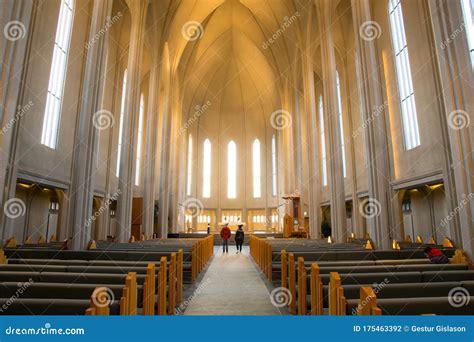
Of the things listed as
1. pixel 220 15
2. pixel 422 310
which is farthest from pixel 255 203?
pixel 422 310

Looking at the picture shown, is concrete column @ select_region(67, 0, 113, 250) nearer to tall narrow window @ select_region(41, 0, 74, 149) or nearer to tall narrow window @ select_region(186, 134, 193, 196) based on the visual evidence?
tall narrow window @ select_region(41, 0, 74, 149)

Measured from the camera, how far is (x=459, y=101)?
246 inches

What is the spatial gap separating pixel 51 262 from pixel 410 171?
12.8 meters

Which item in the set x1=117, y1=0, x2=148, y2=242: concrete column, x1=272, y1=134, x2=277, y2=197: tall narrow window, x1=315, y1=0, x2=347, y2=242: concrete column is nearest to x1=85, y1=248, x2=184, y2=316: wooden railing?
x1=117, y1=0, x2=148, y2=242: concrete column

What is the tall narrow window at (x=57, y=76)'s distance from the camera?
41.2 ft

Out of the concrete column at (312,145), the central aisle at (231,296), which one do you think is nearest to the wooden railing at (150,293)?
the central aisle at (231,296)

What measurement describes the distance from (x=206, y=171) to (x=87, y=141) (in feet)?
80.1

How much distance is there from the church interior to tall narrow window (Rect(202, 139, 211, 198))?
126 centimetres

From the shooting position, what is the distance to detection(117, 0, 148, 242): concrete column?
14.0 metres

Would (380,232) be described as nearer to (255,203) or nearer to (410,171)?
(410,171)

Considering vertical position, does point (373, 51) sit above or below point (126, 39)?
below

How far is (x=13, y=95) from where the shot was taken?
634cm

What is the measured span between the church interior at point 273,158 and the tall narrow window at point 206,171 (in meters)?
1.26

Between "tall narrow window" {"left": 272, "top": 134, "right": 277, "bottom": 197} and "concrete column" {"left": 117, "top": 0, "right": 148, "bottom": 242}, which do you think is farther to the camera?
"tall narrow window" {"left": 272, "top": 134, "right": 277, "bottom": 197}
